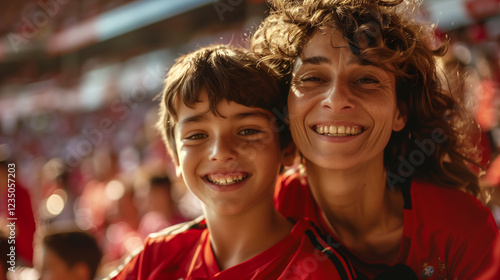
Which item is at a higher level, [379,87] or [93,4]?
[93,4]

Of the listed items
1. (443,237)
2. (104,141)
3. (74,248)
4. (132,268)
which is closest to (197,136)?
(132,268)

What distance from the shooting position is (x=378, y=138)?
4.37 feet

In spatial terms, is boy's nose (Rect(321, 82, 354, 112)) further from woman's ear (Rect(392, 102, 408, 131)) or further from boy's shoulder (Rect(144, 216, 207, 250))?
boy's shoulder (Rect(144, 216, 207, 250))

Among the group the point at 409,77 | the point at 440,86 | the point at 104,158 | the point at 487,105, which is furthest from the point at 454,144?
the point at 104,158

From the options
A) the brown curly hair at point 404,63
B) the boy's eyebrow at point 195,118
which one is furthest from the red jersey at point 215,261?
the brown curly hair at point 404,63

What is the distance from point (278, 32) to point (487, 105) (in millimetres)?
1904

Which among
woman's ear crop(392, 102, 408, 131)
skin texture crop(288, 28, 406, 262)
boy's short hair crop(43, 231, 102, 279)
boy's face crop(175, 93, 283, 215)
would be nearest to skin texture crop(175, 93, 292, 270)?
boy's face crop(175, 93, 283, 215)

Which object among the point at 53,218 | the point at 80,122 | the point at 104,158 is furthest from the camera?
the point at 80,122

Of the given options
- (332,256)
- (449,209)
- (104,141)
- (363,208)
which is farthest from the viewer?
(104,141)

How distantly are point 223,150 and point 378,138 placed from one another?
45 cm

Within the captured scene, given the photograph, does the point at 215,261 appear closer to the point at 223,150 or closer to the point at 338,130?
the point at 223,150

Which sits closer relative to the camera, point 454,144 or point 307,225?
point 307,225

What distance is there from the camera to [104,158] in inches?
205

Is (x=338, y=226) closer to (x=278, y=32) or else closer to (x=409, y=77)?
(x=409, y=77)
